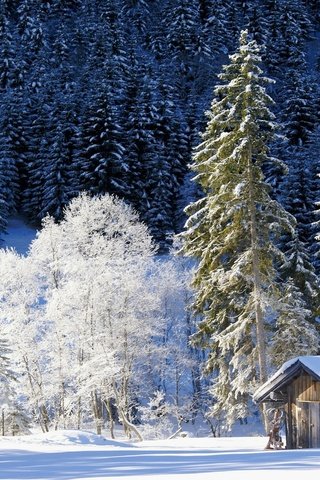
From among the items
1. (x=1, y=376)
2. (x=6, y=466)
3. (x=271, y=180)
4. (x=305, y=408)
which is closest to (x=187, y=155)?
(x=271, y=180)

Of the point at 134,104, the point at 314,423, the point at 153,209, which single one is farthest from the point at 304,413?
the point at 134,104

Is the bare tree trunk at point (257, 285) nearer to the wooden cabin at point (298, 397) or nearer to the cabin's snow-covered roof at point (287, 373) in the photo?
the wooden cabin at point (298, 397)

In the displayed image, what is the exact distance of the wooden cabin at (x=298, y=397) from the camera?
20562 millimetres

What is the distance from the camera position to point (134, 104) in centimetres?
7038

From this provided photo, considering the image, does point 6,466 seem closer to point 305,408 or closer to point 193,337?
point 305,408

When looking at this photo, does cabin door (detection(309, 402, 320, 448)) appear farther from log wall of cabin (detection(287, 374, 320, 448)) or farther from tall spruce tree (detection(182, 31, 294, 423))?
tall spruce tree (detection(182, 31, 294, 423))

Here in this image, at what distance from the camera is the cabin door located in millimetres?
20628

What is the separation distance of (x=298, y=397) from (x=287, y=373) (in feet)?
3.94

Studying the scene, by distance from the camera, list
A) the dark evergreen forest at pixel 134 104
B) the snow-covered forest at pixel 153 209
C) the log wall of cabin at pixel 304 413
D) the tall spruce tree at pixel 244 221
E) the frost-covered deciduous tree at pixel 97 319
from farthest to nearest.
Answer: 1. the dark evergreen forest at pixel 134 104
2. the frost-covered deciduous tree at pixel 97 319
3. the snow-covered forest at pixel 153 209
4. the tall spruce tree at pixel 244 221
5. the log wall of cabin at pixel 304 413

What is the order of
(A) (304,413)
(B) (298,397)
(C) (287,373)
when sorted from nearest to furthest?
(C) (287,373) → (A) (304,413) → (B) (298,397)

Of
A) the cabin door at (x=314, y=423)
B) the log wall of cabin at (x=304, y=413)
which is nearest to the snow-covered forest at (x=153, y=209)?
the log wall of cabin at (x=304, y=413)

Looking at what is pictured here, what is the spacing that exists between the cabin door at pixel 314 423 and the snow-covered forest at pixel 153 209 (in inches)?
102

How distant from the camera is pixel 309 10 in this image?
116 meters

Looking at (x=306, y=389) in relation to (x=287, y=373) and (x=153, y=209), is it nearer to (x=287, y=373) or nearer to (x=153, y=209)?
(x=287, y=373)
